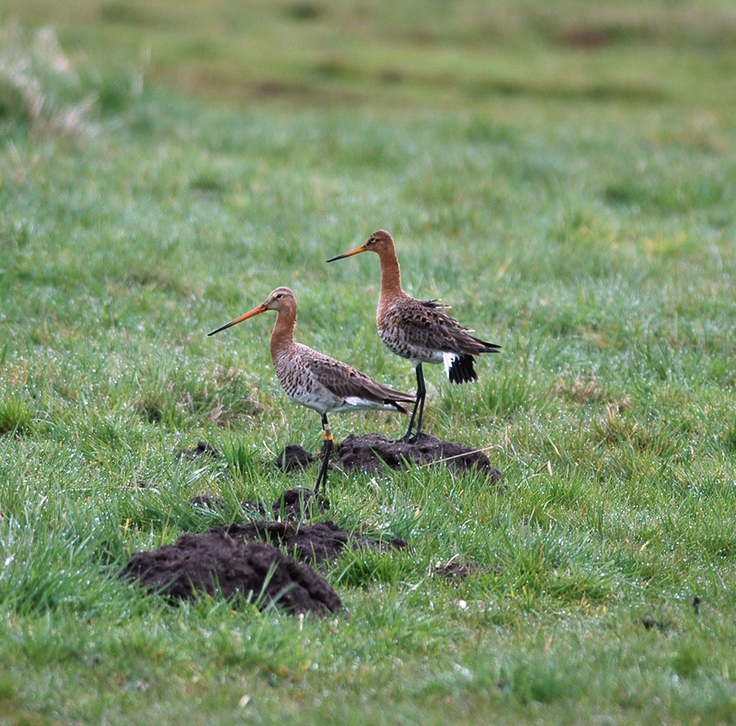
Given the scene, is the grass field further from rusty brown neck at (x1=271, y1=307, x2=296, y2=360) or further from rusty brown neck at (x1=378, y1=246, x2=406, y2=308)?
rusty brown neck at (x1=378, y1=246, x2=406, y2=308)

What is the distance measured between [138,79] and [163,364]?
8.16m

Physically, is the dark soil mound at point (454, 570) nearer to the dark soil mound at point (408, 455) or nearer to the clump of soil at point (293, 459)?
the dark soil mound at point (408, 455)

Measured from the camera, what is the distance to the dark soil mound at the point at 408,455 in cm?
555

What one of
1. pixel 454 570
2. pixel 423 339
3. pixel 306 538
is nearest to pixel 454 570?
pixel 454 570

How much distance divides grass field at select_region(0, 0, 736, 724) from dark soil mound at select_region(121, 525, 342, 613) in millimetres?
108

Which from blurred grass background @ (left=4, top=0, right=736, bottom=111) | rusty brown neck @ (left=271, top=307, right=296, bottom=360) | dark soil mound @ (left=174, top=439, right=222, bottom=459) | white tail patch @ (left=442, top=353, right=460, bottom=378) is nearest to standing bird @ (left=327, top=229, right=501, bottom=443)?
white tail patch @ (left=442, top=353, right=460, bottom=378)

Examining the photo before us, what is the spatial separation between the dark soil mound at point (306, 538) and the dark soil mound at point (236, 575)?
0.25 meters

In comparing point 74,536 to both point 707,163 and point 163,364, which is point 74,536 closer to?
point 163,364

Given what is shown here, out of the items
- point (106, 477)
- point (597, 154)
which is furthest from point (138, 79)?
point (106, 477)

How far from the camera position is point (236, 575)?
4.24m

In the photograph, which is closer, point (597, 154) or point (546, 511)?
point (546, 511)

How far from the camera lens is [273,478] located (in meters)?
5.49

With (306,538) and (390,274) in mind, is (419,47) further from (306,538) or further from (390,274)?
(306,538)

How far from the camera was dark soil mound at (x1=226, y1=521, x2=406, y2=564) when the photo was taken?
460 cm
